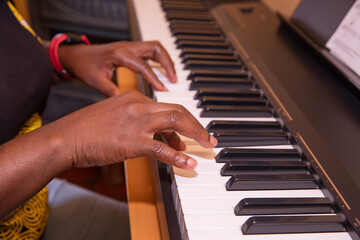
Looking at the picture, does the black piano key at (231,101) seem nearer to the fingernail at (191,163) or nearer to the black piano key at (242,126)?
the black piano key at (242,126)

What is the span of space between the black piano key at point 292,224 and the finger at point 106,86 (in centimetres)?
58

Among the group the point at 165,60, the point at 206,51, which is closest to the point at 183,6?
the point at 206,51

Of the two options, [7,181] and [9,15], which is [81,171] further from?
[7,181]

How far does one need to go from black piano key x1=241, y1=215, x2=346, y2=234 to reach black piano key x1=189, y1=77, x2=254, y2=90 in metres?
0.45

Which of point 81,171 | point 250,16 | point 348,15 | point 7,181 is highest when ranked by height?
point 348,15

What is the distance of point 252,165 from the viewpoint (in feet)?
2.29

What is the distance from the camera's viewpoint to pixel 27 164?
61cm

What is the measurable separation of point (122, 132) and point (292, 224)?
346 millimetres

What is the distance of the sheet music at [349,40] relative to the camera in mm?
870

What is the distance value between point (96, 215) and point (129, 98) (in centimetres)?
42

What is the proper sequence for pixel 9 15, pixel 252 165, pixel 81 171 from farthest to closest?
1. pixel 81 171
2. pixel 9 15
3. pixel 252 165

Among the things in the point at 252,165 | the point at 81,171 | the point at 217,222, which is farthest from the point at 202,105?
the point at 81,171

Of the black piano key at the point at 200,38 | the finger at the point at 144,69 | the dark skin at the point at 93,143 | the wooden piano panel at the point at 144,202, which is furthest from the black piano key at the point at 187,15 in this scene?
the dark skin at the point at 93,143

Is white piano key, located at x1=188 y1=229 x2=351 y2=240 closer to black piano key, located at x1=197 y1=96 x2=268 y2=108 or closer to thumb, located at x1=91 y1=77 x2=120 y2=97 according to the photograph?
black piano key, located at x1=197 y1=96 x2=268 y2=108
